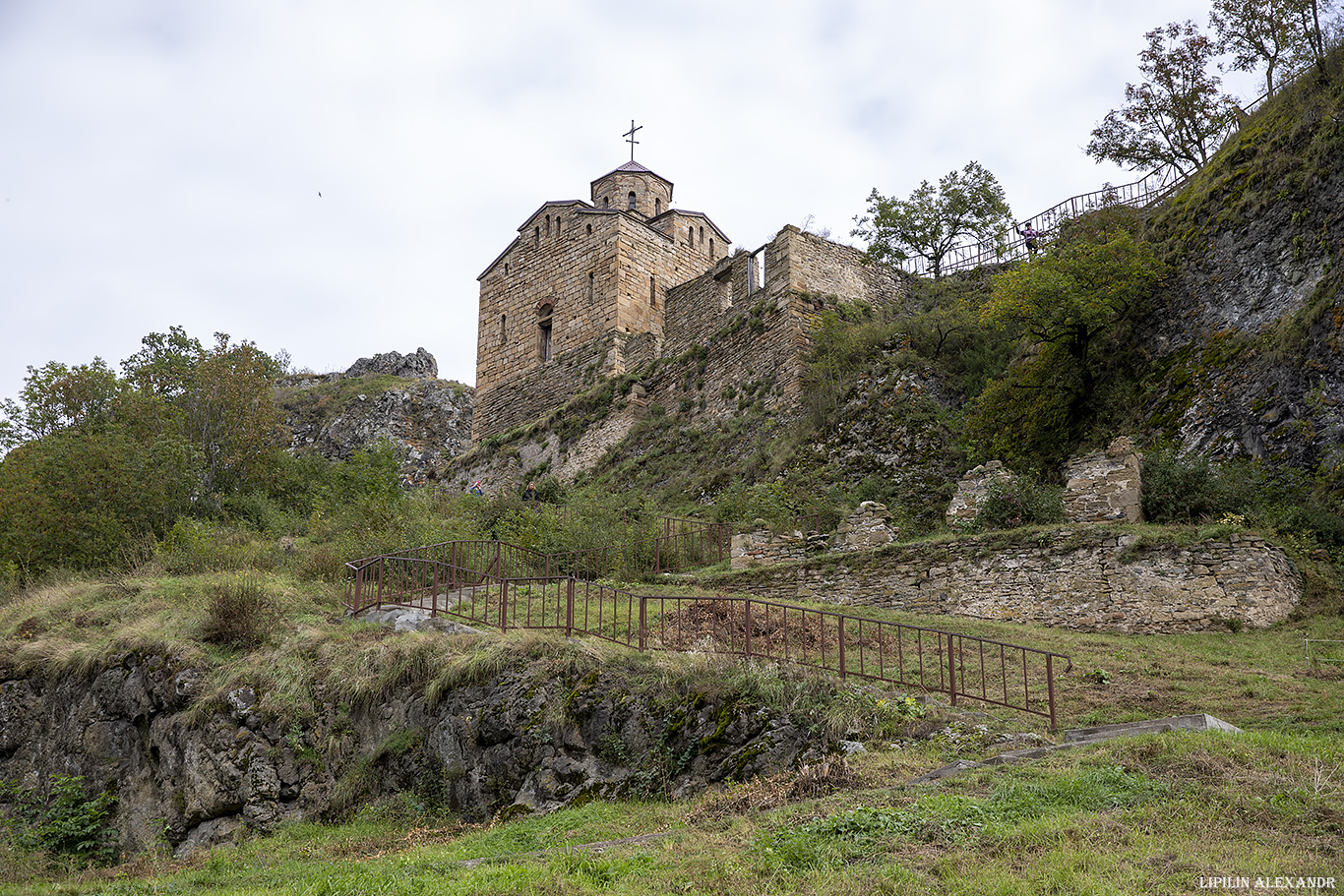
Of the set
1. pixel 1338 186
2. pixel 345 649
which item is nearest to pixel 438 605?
pixel 345 649

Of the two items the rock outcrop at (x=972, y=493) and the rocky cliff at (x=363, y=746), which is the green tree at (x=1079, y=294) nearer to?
the rock outcrop at (x=972, y=493)

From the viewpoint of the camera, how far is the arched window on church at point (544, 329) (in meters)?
34.1

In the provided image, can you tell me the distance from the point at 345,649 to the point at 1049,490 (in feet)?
34.5

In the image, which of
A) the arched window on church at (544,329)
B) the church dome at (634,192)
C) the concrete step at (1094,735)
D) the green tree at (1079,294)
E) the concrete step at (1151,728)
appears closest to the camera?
the concrete step at (1094,735)

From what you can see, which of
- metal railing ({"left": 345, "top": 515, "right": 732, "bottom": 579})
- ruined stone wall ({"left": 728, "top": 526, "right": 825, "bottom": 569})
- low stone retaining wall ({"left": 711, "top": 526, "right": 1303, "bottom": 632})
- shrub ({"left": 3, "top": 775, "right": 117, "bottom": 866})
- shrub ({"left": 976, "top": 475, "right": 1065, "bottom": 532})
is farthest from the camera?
ruined stone wall ({"left": 728, "top": 526, "right": 825, "bottom": 569})

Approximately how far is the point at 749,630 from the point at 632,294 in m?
22.9

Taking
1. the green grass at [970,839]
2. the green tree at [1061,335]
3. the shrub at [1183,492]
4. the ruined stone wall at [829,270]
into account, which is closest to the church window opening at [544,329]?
the ruined stone wall at [829,270]

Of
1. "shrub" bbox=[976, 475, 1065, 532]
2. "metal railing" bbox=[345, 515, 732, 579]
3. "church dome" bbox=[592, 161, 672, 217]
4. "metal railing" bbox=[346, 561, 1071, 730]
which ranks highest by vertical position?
"church dome" bbox=[592, 161, 672, 217]

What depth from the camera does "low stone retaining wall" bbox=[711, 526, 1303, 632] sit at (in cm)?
1305

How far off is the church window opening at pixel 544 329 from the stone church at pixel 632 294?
0.15ft

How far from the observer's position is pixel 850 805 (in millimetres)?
7367

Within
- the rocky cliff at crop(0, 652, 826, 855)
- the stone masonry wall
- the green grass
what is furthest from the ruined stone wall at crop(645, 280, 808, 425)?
the green grass

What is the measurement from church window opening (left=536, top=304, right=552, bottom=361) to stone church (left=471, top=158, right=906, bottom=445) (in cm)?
5

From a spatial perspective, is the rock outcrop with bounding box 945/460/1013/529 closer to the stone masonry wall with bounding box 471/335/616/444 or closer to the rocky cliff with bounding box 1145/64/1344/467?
the rocky cliff with bounding box 1145/64/1344/467
